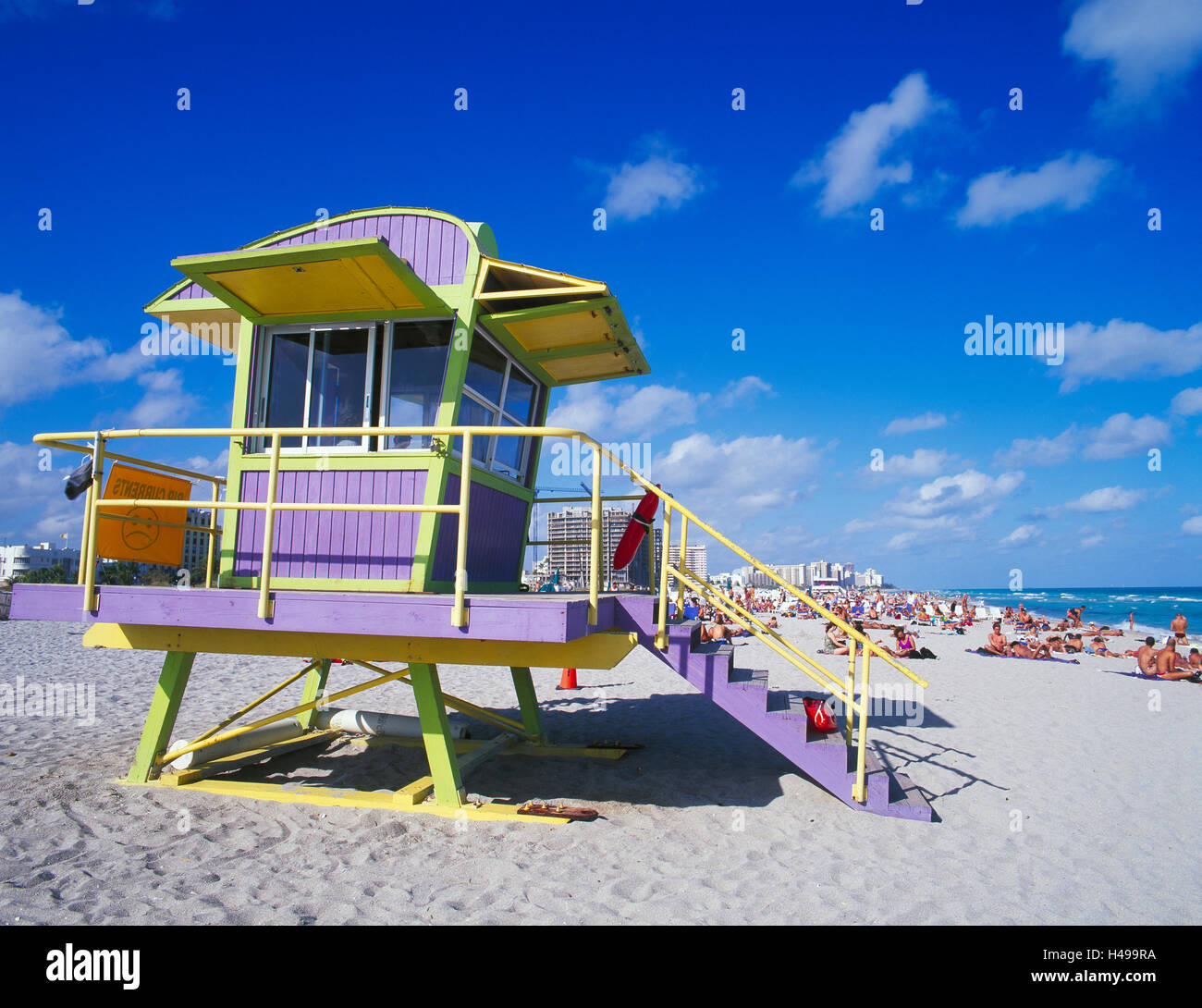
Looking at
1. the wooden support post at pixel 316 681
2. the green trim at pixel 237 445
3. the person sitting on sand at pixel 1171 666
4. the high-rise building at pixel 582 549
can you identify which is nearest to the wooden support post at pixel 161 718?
the green trim at pixel 237 445

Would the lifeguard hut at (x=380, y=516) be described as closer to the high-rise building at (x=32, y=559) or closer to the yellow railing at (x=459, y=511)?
A: the yellow railing at (x=459, y=511)

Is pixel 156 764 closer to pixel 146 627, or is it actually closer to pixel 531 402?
pixel 146 627

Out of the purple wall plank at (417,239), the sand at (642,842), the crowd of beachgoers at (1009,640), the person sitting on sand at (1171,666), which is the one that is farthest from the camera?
the person sitting on sand at (1171,666)

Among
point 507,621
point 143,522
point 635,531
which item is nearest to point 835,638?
point 635,531

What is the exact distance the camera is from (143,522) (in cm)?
667

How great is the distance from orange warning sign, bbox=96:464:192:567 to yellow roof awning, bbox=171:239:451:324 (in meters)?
1.78

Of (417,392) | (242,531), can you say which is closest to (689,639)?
(417,392)

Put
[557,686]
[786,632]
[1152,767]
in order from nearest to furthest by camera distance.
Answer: [1152,767], [557,686], [786,632]

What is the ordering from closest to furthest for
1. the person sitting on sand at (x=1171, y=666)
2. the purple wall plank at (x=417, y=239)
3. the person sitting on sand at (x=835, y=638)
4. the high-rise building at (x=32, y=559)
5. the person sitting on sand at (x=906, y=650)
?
the purple wall plank at (x=417, y=239) < the person sitting on sand at (x=1171, y=666) < the person sitting on sand at (x=835, y=638) < the person sitting on sand at (x=906, y=650) < the high-rise building at (x=32, y=559)

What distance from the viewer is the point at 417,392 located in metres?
6.82

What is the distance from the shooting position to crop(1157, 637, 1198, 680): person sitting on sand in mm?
17078

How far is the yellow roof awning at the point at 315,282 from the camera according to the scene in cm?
580

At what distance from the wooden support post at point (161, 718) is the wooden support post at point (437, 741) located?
2.41 metres
